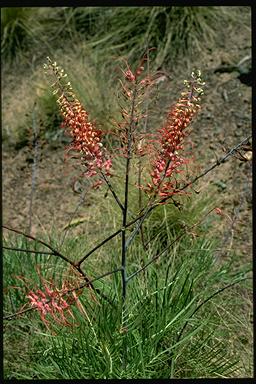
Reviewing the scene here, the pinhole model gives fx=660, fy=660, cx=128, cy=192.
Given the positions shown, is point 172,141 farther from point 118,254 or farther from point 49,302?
point 118,254

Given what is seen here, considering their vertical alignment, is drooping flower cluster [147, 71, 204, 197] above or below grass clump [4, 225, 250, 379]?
above

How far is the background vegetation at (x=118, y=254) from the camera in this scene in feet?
5.71

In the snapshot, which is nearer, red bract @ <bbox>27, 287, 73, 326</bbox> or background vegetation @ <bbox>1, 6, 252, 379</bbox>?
red bract @ <bbox>27, 287, 73, 326</bbox>

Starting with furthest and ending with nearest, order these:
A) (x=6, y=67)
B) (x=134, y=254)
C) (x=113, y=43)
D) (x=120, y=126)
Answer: (x=6, y=67)
(x=113, y=43)
(x=134, y=254)
(x=120, y=126)

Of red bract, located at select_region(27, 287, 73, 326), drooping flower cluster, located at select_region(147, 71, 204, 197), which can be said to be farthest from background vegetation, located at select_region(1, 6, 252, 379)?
drooping flower cluster, located at select_region(147, 71, 204, 197)

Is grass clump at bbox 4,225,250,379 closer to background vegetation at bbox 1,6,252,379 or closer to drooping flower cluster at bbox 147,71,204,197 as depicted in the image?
background vegetation at bbox 1,6,252,379

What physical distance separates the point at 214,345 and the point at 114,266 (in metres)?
0.39

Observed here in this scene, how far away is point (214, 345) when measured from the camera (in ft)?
6.65

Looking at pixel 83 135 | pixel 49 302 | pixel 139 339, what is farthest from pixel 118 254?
pixel 83 135

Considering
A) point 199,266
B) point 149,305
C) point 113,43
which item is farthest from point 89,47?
point 149,305

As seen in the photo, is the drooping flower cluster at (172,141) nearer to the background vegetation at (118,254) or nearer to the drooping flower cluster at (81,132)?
the drooping flower cluster at (81,132)

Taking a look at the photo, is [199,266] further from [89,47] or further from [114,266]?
[89,47]

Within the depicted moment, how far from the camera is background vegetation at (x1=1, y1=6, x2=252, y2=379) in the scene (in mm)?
1741

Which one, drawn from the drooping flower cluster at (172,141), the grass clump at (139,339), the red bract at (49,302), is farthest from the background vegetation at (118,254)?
the drooping flower cluster at (172,141)
